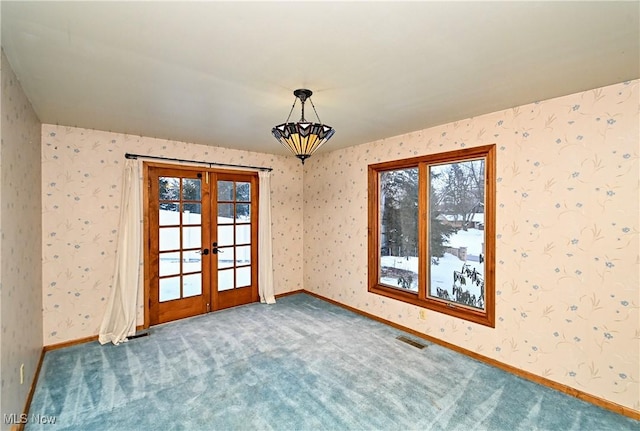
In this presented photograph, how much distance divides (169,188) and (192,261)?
108 cm

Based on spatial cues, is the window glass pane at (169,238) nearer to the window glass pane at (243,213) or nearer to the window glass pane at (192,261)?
the window glass pane at (192,261)

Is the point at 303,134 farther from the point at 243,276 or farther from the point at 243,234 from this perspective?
the point at 243,276

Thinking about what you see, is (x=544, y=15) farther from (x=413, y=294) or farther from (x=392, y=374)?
(x=413, y=294)

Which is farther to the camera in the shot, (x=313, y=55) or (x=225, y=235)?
(x=225, y=235)

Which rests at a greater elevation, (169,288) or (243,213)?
(243,213)

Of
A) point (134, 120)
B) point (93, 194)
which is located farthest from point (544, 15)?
point (93, 194)

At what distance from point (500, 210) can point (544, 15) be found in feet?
6.14

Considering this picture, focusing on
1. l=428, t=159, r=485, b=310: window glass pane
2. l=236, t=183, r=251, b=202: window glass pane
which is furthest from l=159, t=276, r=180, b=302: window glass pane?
l=428, t=159, r=485, b=310: window glass pane

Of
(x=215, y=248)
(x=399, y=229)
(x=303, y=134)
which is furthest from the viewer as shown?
(x=215, y=248)

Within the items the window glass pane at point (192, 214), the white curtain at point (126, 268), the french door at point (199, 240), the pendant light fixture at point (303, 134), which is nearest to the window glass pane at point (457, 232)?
the pendant light fixture at point (303, 134)

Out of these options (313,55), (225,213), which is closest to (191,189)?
(225,213)

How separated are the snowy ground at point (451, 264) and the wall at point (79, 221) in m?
3.55

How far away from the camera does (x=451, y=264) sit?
3.49 meters

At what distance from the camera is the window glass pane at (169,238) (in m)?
4.09
